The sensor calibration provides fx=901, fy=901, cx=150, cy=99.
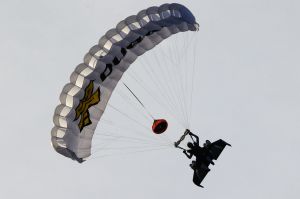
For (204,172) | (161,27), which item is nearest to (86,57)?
(161,27)

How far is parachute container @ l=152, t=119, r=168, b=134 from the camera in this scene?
142ft

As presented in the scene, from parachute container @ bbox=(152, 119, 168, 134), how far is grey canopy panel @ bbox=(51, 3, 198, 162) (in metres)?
2.65

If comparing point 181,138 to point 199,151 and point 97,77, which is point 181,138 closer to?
point 199,151

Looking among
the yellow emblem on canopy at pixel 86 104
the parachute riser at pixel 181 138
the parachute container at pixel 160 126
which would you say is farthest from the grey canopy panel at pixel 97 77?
the parachute riser at pixel 181 138

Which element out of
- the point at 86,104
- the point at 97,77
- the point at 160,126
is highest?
the point at 97,77

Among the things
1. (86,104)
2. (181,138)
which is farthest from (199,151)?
(86,104)

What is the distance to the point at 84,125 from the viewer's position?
42.6 meters

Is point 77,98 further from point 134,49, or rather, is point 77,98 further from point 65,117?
point 134,49

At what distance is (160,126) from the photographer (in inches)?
1699

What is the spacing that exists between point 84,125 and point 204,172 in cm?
641

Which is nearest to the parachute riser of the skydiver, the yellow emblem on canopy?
the skydiver

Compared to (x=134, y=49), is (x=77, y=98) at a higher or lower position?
lower

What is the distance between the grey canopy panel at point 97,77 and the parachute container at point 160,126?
265 cm

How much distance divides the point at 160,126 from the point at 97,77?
12.7 ft
